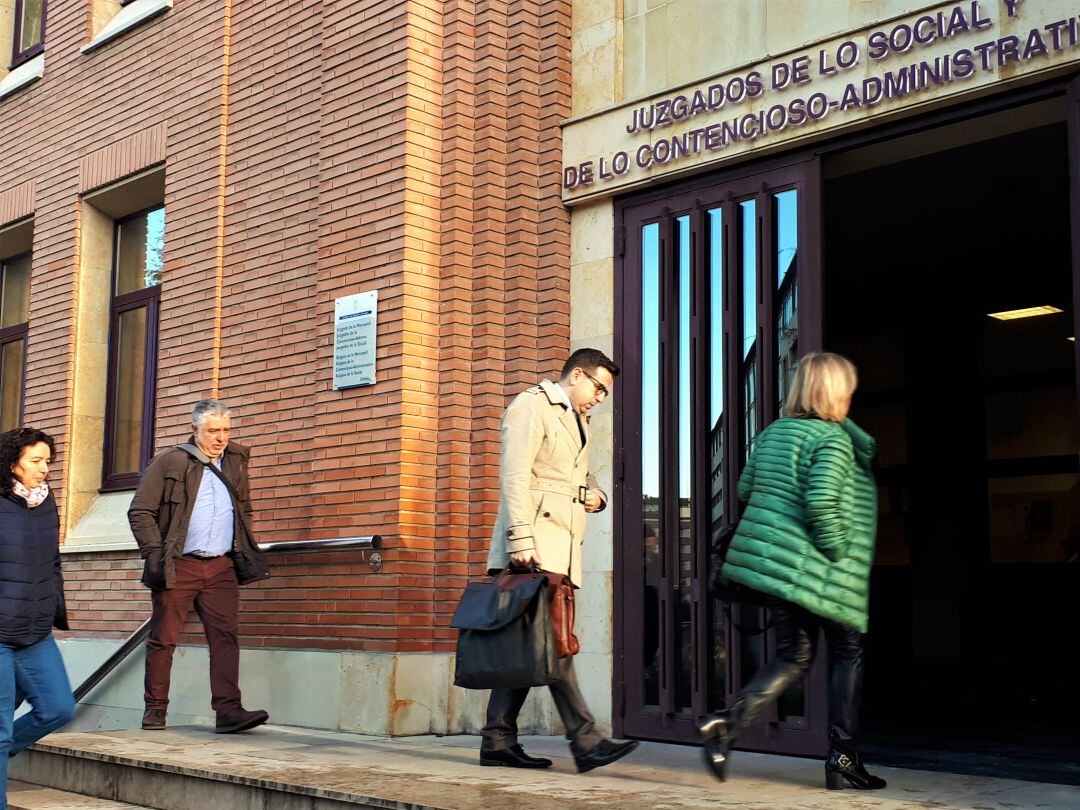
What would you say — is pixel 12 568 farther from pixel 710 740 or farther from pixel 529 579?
pixel 710 740

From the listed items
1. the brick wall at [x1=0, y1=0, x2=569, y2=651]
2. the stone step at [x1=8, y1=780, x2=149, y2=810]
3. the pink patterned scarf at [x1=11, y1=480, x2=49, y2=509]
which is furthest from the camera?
the brick wall at [x1=0, y1=0, x2=569, y2=651]

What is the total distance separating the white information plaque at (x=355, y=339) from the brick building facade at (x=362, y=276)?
0.08 metres

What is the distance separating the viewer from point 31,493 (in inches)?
223

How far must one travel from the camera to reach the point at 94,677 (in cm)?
952

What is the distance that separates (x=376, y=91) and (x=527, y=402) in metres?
3.26

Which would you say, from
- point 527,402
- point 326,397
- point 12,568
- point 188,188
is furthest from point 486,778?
point 188,188

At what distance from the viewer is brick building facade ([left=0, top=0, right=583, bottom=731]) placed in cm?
804

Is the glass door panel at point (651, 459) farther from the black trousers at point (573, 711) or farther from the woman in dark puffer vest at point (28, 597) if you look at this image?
the woman in dark puffer vest at point (28, 597)

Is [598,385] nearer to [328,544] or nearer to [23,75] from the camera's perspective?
[328,544]

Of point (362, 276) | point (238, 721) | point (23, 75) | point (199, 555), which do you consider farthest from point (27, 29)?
point (238, 721)

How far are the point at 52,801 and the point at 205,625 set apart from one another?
1466mm

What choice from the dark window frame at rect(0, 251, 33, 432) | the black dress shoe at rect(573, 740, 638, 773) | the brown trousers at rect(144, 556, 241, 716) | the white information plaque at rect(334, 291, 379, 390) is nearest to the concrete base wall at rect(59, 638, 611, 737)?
the brown trousers at rect(144, 556, 241, 716)

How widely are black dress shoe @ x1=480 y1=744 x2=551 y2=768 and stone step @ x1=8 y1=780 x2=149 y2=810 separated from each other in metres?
1.63

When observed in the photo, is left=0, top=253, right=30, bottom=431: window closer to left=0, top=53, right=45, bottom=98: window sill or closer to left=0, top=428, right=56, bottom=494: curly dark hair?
left=0, top=53, right=45, bottom=98: window sill
